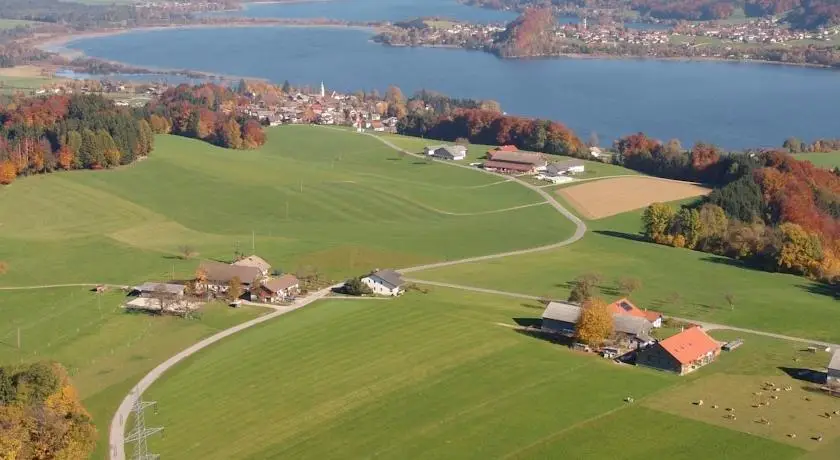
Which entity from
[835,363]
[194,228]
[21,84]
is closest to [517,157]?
[194,228]

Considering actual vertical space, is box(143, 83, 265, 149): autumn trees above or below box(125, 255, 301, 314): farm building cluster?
below

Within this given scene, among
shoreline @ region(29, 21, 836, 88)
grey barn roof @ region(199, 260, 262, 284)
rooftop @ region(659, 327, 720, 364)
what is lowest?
shoreline @ region(29, 21, 836, 88)

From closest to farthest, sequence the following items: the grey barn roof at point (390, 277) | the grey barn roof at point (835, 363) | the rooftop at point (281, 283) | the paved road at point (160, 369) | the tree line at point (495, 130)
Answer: the paved road at point (160, 369) → the grey barn roof at point (835, 363) → the rooftop at point (281, 283) → the grey barn roof at point (390, 277) → the tree line at point (495, 130)

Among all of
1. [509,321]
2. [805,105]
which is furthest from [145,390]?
[805,105]

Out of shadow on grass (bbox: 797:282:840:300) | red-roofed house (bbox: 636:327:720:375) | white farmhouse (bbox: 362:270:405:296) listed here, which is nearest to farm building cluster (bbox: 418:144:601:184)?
shadow on grass (bbox: 797:282:840:300)

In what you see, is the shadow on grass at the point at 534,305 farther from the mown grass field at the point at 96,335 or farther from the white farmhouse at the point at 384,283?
the mown grass field at the point at 96,335

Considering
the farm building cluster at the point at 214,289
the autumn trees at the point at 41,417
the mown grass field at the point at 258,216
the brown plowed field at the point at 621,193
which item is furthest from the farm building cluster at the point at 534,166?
the autumn trees at the point at 41,417

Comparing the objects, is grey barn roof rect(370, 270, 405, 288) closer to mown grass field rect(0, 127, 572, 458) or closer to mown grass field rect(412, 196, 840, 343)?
mown grass field rect(412, 196, 840, 343)
